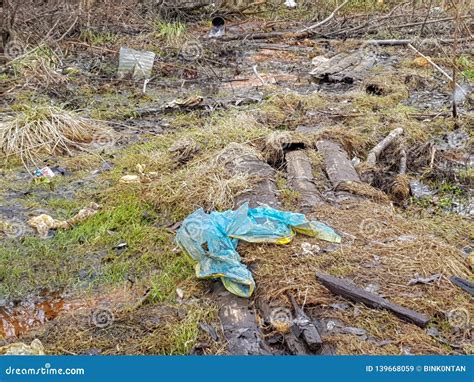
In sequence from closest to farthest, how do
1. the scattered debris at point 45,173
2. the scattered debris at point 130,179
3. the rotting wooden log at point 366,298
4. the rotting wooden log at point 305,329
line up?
the rotting wooden log at point 305,329 → the rotting wooden log at point 366,298 → the scattered debris at point 130,179 → the scattered debris at point 45,173

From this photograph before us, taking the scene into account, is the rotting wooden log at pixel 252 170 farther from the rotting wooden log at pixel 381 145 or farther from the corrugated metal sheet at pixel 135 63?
the corrugated metal sheet at pixel 135 63

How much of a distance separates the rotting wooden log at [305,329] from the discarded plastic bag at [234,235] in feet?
0.98

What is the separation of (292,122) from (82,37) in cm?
496

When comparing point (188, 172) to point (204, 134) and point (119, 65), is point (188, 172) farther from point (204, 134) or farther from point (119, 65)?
point (119, 65)

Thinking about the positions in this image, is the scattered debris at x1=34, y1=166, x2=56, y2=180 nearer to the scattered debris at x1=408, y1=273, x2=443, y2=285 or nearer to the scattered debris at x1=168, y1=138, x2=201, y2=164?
the scattered debris at x1=168, y1=138, x2=201, y2=164

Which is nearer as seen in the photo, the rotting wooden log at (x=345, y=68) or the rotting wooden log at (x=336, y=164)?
the rotting wooden log at (x=336, y=164)

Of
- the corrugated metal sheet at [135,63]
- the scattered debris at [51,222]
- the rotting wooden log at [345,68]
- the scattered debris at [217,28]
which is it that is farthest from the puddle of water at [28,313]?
the scattered debris at [217,28]

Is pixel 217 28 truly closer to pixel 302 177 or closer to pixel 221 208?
pixel 302 177

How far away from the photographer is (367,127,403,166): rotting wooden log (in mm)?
4732

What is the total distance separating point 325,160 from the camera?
4.58m

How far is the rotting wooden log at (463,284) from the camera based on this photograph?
273 cm

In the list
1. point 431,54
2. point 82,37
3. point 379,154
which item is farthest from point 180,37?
point 379,154

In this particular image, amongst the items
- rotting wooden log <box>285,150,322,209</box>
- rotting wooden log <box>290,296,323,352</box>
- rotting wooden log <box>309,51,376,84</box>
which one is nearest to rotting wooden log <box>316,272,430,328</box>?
rotting wooden log <box>290,296,323,352</box>

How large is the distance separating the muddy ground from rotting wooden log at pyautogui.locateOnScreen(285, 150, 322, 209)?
50 millimetres
